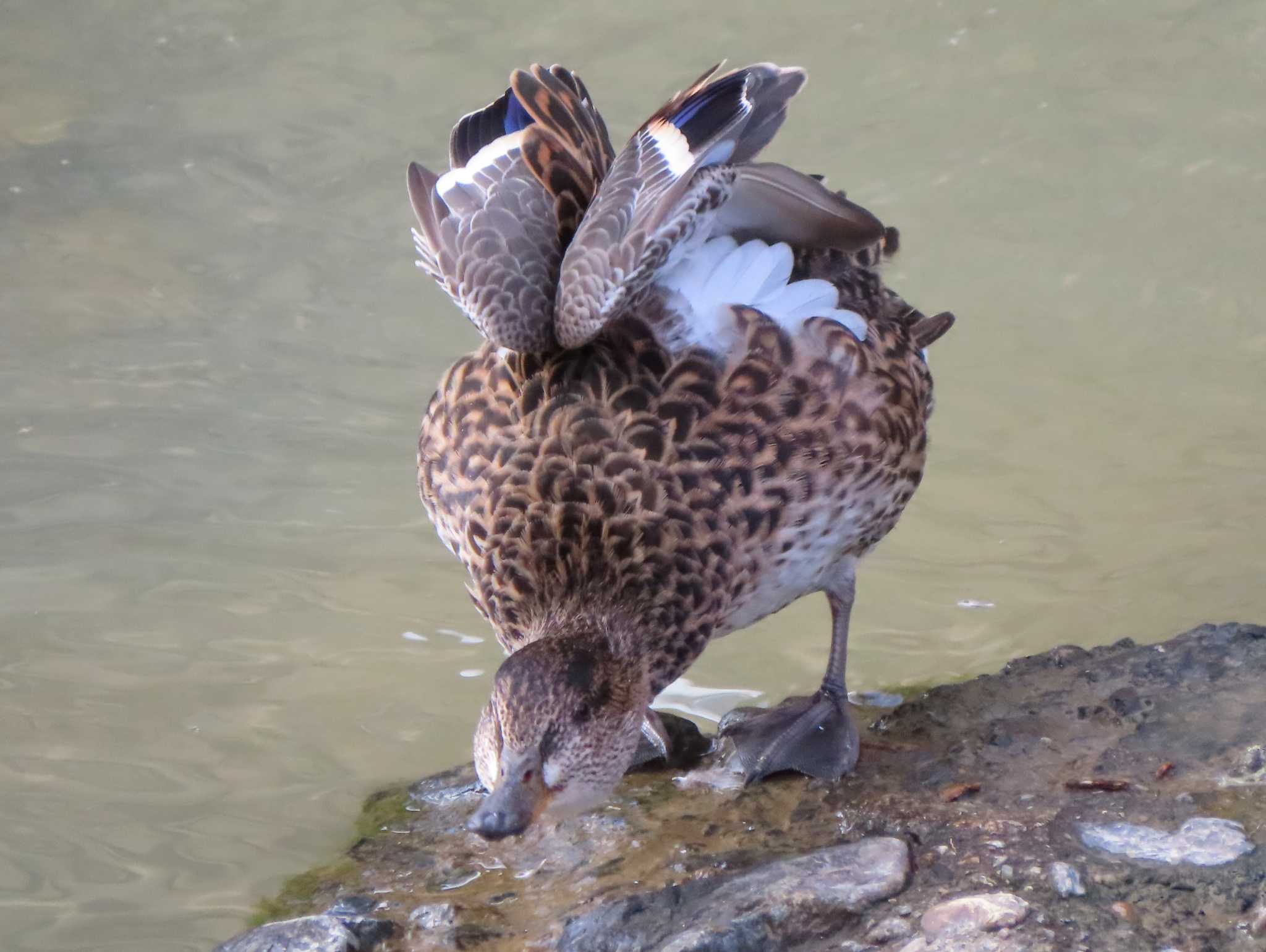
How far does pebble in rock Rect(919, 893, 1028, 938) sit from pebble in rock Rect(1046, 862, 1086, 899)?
0.34 ft

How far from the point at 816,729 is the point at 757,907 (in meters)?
0.91

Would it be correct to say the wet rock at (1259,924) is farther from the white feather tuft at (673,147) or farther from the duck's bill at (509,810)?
the white feather tuft at (673,147)

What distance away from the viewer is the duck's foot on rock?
158 inches

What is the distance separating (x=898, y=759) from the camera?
404 centimetres

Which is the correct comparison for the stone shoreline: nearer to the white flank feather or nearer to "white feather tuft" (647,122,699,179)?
the white flank feather

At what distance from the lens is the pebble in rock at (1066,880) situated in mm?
3176

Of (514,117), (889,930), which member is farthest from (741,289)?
(889,930)

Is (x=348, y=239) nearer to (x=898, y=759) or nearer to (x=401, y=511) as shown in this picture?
(x=401, y=511)

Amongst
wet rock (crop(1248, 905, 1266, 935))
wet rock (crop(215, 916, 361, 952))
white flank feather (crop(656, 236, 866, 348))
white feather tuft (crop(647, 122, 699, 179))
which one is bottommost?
wet rock (crop(215, 916, 361, 952))

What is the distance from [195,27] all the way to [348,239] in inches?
102

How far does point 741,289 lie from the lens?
3852 millimetres

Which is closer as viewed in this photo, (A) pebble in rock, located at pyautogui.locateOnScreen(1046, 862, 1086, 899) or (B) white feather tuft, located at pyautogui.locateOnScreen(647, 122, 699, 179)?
(A) pebble in rock, located at pyautogui.locateOnScreen(1046, 862, 1086, 899)

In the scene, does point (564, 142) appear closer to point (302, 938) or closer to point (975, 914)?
point (302, 938)

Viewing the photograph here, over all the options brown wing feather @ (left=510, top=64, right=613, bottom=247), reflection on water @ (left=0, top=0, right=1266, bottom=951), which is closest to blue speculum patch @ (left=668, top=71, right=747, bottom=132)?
brown wing feather @ (left=510, top=64, right=613, bottom=247)
